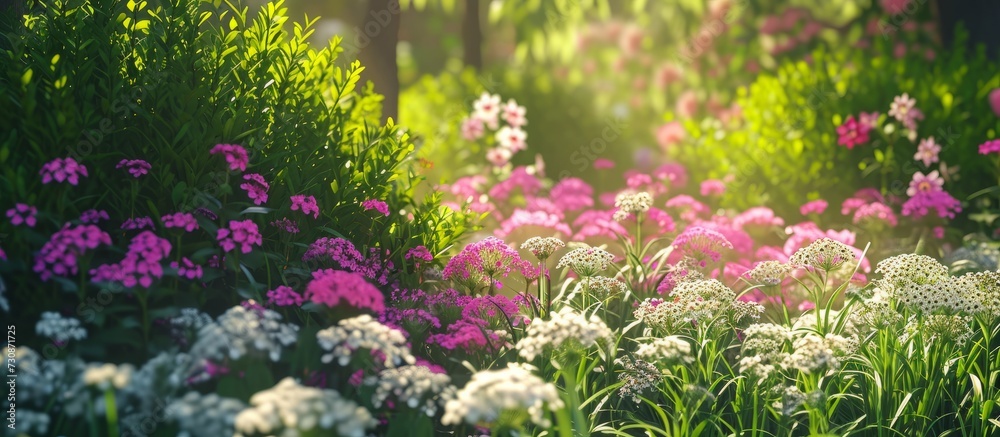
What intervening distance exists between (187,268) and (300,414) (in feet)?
3.99

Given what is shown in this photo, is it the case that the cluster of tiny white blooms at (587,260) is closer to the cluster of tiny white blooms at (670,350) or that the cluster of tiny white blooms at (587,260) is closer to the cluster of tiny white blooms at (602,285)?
the cluster of tiny white blooms at (602,285)

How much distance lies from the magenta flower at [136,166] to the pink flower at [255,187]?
1.21ft

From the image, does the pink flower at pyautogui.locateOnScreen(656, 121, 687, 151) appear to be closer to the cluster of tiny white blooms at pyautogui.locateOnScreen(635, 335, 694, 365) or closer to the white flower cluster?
the white flower cluster

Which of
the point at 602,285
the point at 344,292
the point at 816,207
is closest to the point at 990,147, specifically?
the point at 816,207

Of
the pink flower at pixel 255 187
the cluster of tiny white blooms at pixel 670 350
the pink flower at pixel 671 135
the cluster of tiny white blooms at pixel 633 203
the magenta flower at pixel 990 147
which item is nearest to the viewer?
the cluster of tiny white blooms at pixel 670 350

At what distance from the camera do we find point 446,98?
10.1 metres

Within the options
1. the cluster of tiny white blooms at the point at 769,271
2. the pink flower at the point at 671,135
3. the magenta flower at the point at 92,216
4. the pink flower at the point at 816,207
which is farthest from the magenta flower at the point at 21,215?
the pink flower at the point at 671,135

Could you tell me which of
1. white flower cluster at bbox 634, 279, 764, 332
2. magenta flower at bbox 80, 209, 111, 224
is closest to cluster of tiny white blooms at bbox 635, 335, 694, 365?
white flower cluster at bbox 634, 279, 764, 332

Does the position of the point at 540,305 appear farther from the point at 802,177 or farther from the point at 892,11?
the point at 892,11

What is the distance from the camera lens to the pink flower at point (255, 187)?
360 centimetres

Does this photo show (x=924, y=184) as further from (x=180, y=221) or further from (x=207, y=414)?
(x=207, y=414)

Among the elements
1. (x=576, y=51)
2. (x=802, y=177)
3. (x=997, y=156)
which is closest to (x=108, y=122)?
(x=802, y=177)

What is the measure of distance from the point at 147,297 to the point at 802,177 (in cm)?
581

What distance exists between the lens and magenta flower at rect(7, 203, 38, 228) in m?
3.10
